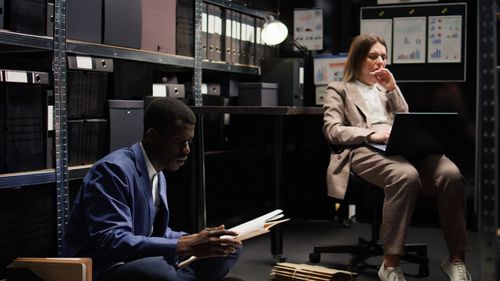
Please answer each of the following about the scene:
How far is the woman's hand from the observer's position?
3.01m

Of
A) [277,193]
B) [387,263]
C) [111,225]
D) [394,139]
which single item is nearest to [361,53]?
[394,139]

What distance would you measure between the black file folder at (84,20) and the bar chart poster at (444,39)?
2.15 m

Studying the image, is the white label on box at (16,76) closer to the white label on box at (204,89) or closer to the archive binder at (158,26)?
the archive binder at (158,26)

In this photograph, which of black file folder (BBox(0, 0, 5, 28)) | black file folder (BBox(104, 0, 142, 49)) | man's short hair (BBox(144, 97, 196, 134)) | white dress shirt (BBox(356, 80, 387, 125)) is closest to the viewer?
man's short hair (BBox(144, 97, 196, 134))

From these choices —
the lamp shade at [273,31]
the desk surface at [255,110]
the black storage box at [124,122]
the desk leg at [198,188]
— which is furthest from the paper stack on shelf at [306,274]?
the lamp shade at [273,31]

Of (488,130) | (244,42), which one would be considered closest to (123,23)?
(244,42)

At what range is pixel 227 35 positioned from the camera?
12.2 ft

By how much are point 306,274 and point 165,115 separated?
107 cm

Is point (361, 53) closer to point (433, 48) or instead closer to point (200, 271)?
point (433, 48)

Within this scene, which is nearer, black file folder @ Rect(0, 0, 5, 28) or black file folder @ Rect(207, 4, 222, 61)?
black file folder @ Rect(0, 0, 5, 28)

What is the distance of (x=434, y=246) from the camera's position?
3451mm

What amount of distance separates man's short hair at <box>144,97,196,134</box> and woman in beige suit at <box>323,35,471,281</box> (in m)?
1.05

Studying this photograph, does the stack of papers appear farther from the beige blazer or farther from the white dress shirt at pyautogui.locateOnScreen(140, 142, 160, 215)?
the beige blazer

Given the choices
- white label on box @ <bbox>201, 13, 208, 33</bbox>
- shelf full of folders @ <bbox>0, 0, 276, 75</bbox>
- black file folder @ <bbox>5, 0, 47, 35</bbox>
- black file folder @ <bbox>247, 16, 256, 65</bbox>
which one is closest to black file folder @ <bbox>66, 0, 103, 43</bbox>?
shelf full of folders @ <bbox>0, 0, 276, 75</bbox>
